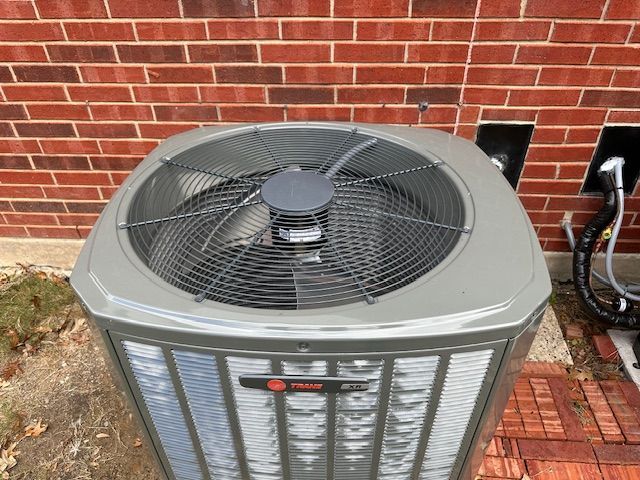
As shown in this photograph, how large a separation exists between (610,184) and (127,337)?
87.0 inches

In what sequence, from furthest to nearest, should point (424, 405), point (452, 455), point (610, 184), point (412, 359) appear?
point (610, 184) < point (452, 455) < point (424, 405) < point (412, 359)

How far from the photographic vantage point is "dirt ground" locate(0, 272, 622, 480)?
226 centimetres

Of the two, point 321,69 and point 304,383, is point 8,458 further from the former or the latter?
point 321,69

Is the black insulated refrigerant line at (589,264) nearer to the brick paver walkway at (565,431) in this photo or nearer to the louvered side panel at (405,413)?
the brick paver walkway at (565,431)

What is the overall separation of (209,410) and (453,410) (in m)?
0.65

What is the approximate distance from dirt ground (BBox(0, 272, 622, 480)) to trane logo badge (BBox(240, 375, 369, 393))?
93cm

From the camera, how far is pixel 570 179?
2.63 metres

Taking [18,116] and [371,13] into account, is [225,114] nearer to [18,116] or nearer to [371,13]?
[371,13]

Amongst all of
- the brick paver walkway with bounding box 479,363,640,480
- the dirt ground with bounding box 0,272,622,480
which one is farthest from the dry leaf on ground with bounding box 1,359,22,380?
the brick paver walkway with bounding box 479,363,640,480

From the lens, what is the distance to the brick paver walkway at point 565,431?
2160 mm

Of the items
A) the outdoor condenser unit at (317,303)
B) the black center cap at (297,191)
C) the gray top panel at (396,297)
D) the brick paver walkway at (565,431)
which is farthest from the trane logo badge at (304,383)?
the brick paver walkway at (565,431)

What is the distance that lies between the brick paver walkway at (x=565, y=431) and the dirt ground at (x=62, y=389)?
12cm

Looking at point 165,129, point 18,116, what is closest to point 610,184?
point 165,129

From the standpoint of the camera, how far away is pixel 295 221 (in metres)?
1.45
